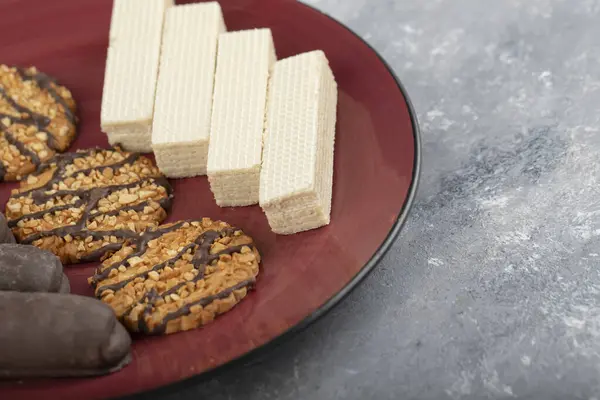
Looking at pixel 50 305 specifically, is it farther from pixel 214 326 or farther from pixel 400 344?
pixel 400 344

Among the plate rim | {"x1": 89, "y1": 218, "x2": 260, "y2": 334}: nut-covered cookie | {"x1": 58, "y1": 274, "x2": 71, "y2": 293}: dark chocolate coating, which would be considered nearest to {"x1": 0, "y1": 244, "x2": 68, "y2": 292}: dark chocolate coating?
{"x1": 58, "y1": 274, "x2": 71, "y2": 293}: dark chocolate coating

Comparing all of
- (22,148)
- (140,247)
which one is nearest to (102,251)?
(140,247)

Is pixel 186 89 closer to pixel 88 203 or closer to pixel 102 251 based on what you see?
pixel 88 203

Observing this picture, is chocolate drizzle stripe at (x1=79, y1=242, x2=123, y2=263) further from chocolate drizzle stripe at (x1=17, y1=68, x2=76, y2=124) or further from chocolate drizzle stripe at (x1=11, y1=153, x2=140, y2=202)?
chocolate drizzle stripe at (x1=17, y1=68, x2=76, y2=124)

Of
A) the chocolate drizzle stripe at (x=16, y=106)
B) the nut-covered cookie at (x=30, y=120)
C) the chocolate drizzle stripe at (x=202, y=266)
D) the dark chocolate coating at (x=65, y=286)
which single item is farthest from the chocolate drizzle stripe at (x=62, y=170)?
the chocolate drizzle stripe at (x=202, y=266)

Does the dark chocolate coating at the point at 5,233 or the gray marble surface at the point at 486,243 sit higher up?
the dark chocolate coating at the point at 5,233

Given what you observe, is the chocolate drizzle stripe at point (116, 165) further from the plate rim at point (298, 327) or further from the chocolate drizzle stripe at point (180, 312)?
the plate rim at point (298, 327)
